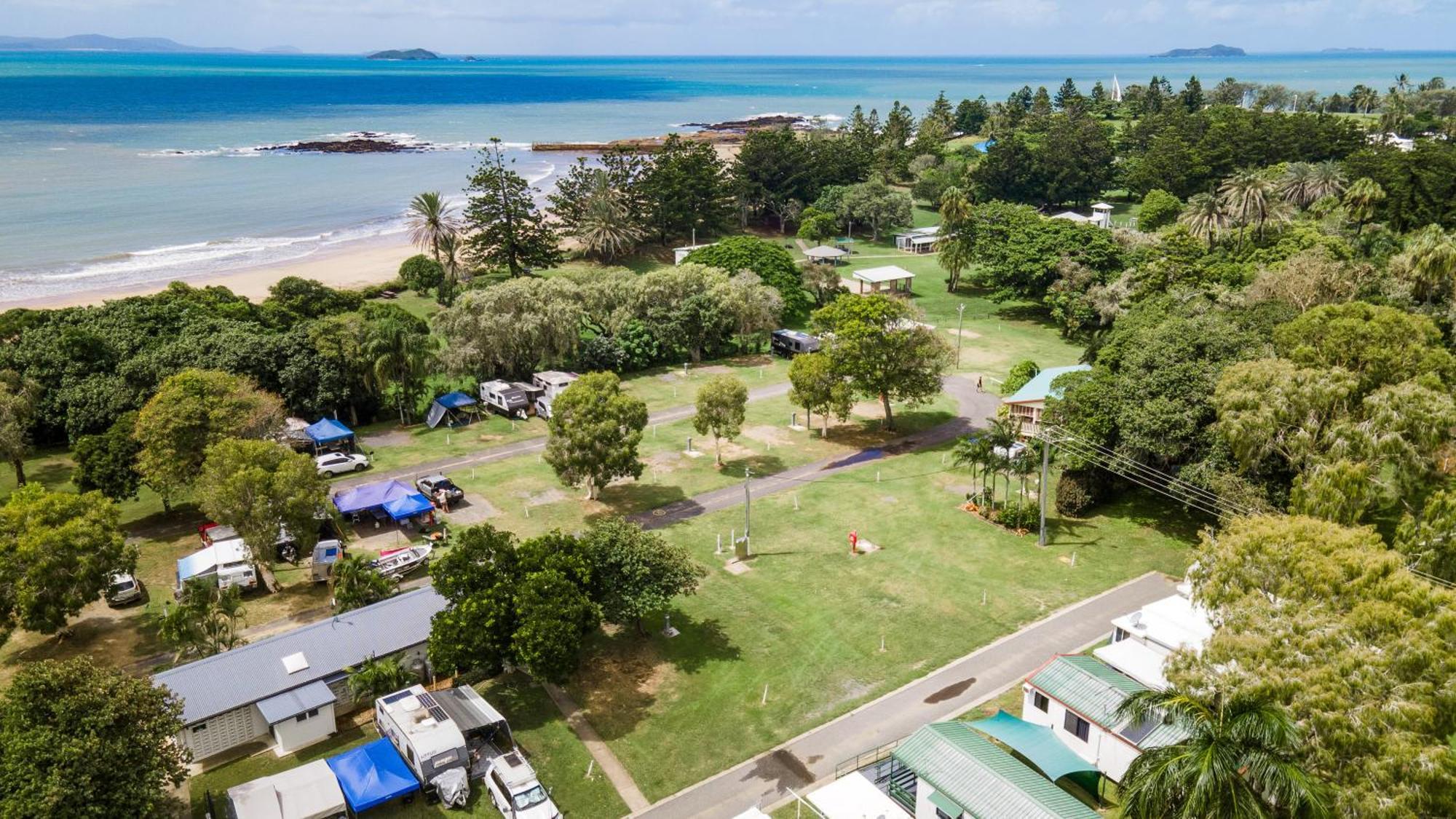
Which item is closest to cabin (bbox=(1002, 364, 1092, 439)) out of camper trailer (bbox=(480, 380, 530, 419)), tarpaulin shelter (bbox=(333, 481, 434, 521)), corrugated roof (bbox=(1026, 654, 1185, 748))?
corrugated roof (bbox=(1026, 654, 1185, 748))

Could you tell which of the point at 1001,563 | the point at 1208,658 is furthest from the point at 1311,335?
the point at 1208,658

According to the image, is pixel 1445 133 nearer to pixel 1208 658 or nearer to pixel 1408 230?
pixel 1408 230

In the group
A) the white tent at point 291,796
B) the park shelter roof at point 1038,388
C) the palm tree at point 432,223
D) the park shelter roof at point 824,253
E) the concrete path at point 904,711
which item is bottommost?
the concrete path at point 904,711

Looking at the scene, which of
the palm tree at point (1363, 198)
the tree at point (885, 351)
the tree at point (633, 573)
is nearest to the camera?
the tree at point (633, 573)

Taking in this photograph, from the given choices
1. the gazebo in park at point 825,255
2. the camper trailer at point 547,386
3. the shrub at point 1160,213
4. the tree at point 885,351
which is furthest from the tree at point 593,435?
the shrub at point 1160,213

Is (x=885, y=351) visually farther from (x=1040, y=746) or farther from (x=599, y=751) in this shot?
(x=599, y=751)

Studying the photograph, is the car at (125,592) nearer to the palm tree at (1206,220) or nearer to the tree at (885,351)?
the tree at (885,351)
